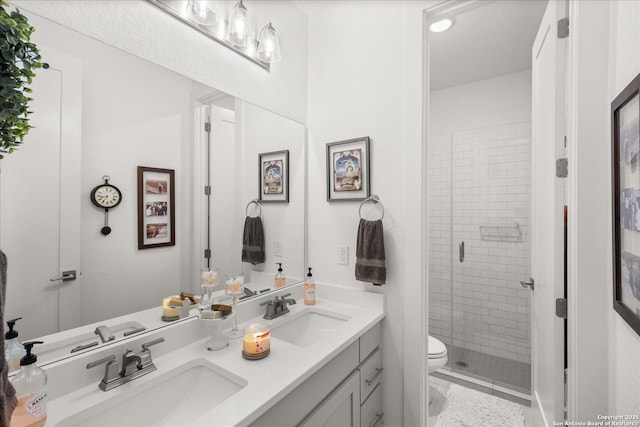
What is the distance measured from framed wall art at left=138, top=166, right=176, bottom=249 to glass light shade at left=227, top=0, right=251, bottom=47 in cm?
73

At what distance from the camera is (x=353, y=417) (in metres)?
1.27

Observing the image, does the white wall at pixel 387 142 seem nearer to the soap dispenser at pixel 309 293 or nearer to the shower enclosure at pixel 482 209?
the soap dispenser at pixel 309 293

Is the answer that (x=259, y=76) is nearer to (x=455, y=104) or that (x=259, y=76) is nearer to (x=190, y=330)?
(x=190, y=330)

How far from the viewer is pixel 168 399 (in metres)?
0.95

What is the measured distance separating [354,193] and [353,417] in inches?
42.5

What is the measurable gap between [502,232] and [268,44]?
241 cm

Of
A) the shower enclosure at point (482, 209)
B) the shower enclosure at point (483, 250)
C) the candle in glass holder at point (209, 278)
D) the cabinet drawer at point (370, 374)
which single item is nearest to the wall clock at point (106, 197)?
the candle in glass holder at point (209, 278)

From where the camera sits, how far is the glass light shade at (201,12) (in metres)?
1.22

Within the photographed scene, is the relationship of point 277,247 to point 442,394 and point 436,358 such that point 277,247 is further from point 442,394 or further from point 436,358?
point 442,394

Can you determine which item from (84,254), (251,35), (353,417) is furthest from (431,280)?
(84,254)

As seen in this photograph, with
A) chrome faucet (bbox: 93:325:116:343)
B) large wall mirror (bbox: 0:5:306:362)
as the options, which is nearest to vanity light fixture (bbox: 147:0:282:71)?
large wall mirror (bbox: 0:5:306:362)

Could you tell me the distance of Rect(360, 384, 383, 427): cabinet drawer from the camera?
1.37 meters

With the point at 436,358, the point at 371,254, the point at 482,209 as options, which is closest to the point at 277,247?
the point at 371,254

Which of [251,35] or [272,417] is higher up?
[251,35]
